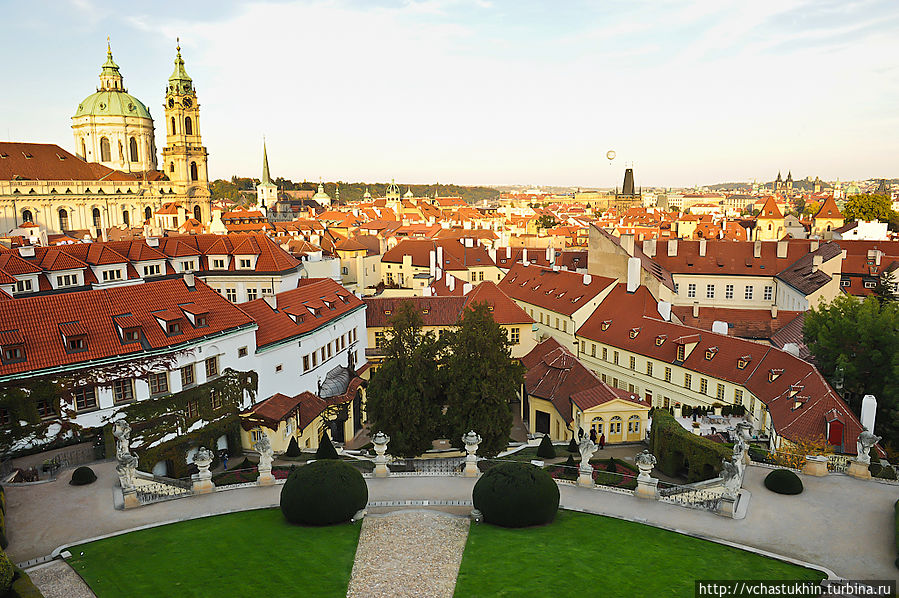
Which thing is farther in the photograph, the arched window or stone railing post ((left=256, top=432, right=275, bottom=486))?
the arched window

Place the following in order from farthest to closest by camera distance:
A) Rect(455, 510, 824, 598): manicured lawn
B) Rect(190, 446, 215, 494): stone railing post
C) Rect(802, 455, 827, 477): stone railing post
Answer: Rect(802, 455, 827, 477): stone railing post < Rect(190, 446, 215, 494): stone railing post < Rect(455, 510, 824, 598): manicured lawn

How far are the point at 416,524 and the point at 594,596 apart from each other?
7001 mm

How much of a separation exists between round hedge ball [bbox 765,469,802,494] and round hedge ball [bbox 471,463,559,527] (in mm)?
8682

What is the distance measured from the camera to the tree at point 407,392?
30.9 meters

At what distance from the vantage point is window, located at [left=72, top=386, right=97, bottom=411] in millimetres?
28938

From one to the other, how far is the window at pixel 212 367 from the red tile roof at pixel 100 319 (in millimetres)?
1493

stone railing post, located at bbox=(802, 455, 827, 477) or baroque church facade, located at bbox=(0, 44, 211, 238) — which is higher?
baroque church facade, located at bbox=(0, 44, 211, 238)

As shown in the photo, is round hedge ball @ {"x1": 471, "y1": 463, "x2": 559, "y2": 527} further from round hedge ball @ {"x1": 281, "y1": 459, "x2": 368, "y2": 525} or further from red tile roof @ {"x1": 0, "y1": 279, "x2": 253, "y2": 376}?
red tile roof @ {"x1": 0, "y1": 279, "x2": 253, "y2": 376}

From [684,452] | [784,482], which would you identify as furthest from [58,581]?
[684,452]

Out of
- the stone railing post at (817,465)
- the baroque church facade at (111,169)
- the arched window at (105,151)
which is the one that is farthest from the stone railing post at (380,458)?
the arched window at (105,151)

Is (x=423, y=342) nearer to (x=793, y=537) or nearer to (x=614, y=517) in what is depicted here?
A: (x=614, y=517)

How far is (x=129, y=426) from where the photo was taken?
29.8 metres

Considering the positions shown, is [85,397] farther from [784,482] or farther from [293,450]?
[784,482]

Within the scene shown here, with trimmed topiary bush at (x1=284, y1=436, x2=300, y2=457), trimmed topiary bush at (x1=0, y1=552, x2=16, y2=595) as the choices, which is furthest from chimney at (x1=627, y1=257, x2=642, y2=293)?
trimmed topiary bush at (x1=0, y1=552, x2=16, y2=595)
